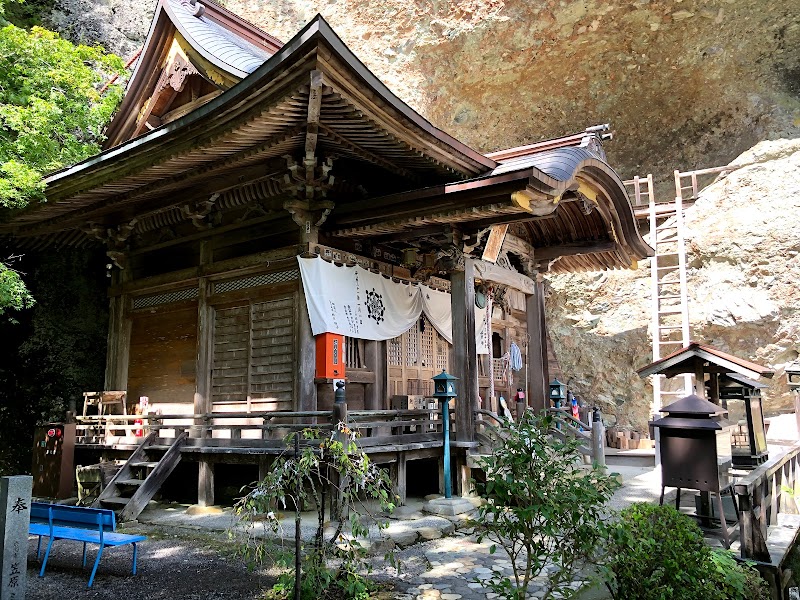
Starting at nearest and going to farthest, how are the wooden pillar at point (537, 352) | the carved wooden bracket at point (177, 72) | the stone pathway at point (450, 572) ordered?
the stone pathway at point (450, 572) → the carved wooden bracket at point (177, 72) → the wooden pillar at point (537, 352)

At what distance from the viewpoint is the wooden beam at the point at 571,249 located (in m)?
12.2

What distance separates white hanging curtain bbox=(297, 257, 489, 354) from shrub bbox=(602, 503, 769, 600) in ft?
18.5

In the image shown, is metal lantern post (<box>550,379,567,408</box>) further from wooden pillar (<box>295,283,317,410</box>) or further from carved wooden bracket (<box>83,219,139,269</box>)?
carved wooden bracket (<box>83,219,139,269</box>)

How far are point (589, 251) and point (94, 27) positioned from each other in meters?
15.9

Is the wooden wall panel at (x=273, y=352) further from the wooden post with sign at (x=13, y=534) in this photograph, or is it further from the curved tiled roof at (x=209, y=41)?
the wooden post with sign at (x=13, y=534)

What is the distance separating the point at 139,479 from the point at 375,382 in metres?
4.04

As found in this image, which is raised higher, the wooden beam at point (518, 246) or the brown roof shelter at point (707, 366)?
the wooden beam at point (518, 246)

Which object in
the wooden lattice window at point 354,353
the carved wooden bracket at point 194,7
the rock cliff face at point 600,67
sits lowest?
the wooden lattice window at point 354,353

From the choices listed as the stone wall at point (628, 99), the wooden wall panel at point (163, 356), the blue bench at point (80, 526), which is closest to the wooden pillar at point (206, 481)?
the wooden wall panel at point (163, 356)

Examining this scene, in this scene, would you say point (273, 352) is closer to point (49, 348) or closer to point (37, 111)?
point (37, 111)

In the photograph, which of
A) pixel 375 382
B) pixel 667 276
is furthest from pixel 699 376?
pixel 667 276

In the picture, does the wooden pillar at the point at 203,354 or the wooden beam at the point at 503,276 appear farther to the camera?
the wooden beam at the point at 503,276

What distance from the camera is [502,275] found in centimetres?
1166

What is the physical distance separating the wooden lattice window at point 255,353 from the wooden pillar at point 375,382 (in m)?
1.50
